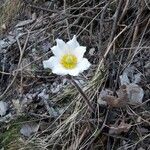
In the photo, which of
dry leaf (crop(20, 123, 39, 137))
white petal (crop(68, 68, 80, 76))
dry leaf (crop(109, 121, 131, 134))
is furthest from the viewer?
dry leaf (crop(20, 123, 39, 137))

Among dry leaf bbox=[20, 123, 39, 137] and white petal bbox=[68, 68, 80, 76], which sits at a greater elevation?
dry leaf bbox=[20, 123, 39, 137]

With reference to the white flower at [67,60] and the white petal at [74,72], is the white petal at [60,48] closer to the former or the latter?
the white flower at [67,60]

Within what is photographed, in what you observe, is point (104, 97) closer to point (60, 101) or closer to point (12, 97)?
point (60, 101)

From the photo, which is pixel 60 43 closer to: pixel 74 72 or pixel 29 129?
pixel 74 72

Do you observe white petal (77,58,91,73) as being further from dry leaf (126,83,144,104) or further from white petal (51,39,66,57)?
dry leaf (126,83,144,104)

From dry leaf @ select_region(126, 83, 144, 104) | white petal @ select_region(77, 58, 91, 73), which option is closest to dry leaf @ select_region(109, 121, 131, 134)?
dry leaf @ select_region(126, 83, 144, 104)

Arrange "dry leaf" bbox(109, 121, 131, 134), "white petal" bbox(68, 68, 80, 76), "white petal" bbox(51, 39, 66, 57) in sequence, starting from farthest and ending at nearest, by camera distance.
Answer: "dry leaf" bbox(109, 121, 131, 134) < "white petal" bbox(51, 39, 66, 57) < "white petal" bbox(68, 68, 80, 76)

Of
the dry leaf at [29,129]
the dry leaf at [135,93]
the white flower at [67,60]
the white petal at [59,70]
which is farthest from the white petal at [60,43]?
the dry leaf at [29,129]

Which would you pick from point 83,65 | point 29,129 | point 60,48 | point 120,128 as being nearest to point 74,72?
point 83,65
